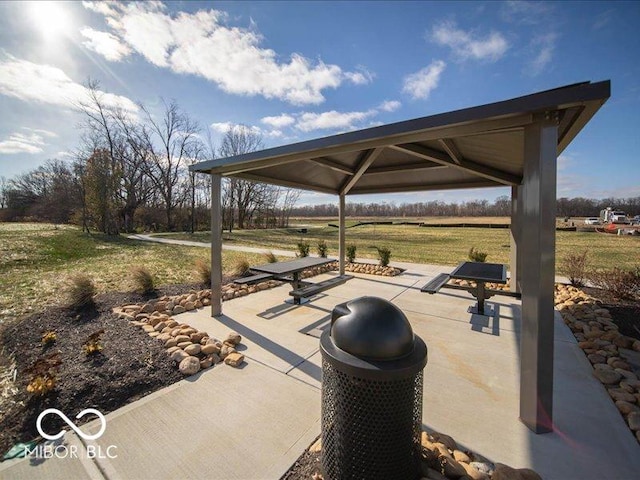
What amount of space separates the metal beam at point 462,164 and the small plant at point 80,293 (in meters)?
5.93

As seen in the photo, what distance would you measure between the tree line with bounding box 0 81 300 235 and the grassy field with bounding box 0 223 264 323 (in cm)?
809

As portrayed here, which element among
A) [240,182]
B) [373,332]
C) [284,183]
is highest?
[240,182]

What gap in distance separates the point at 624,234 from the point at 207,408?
38241 mm

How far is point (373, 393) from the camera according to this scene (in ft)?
4.80

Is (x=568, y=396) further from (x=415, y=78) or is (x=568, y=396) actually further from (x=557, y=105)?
(x=415, y=78)

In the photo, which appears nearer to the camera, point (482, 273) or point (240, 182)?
point (482, 273)

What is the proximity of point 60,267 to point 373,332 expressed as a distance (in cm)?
1192

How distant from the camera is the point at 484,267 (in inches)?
224

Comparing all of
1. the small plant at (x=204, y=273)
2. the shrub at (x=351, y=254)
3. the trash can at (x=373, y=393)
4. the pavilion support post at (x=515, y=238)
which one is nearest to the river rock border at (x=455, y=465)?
the trash can at (x=373, y=393)

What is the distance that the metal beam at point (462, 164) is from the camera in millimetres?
3845

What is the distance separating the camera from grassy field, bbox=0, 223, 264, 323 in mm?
5848

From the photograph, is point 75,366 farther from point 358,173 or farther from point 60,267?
point 60,267

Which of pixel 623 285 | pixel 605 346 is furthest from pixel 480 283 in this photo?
pixel 623 285

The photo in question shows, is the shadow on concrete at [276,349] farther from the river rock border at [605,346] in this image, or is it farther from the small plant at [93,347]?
the river rock border at [605,346]
